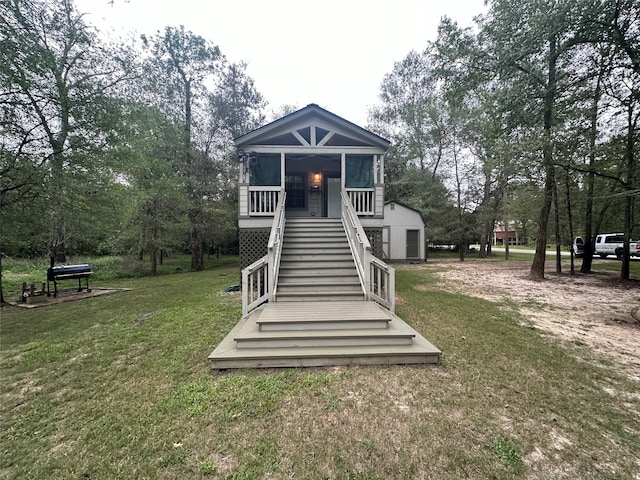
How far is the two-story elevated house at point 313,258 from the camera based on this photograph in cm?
346

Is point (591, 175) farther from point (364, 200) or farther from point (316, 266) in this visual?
point (316, 266)

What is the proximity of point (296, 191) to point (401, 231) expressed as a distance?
31.3 ft

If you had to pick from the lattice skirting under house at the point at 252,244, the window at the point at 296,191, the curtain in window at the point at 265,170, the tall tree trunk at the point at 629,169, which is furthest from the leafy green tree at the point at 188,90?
the tall tree trunk at the point at 629,169

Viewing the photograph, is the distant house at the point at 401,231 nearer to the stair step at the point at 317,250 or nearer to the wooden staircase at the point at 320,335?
the stair step at the point at 317,250

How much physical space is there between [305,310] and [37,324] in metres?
5.83

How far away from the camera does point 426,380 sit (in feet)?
9.68

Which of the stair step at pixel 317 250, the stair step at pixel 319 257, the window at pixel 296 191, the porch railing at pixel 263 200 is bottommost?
the stair step at pixel 319 257

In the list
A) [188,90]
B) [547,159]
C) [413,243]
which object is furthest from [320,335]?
[188,90]

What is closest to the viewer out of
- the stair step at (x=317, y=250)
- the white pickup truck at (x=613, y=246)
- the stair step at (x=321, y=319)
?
the stair step at (x=321, y=319)

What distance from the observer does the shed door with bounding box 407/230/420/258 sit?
56.2 feet

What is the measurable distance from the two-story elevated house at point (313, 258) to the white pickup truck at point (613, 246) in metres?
20.5

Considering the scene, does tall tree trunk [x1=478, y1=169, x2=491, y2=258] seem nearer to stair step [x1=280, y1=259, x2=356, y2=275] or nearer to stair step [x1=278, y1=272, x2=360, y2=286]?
stair step [x1=280, y1=259, x2=356, y2=275]

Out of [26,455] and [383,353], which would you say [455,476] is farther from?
[26,455]

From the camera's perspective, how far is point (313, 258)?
6250 millimetres
